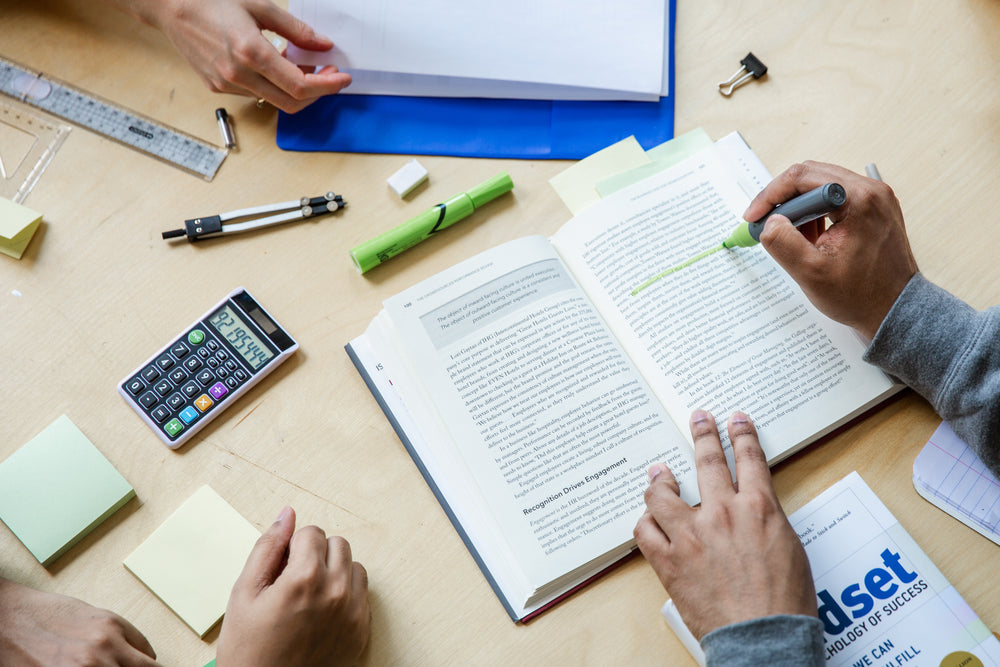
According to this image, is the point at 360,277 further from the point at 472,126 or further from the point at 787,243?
the point at 787,243

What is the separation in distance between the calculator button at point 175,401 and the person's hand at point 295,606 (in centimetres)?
16

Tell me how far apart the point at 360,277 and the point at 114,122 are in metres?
0.35

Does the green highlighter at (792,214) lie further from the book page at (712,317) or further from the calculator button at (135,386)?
the calculator button at (135,386)

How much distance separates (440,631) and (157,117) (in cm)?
65

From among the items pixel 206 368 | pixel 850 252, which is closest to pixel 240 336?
pixel 206 368

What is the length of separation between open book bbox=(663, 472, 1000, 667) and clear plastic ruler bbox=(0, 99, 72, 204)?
0.81 m

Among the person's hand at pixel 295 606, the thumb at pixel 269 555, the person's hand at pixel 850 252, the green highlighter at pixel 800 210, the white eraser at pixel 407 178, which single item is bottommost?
the person's hand at pixel 850 252

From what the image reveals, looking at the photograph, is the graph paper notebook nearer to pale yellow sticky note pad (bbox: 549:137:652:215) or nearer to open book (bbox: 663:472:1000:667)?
open book (bbox: 663:472:1000:667)

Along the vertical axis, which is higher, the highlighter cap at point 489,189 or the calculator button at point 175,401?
the calculator button at point 175,401

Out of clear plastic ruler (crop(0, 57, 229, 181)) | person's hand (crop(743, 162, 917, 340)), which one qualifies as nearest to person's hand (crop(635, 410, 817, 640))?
person's hand (crop(743, 162, 917, 340))

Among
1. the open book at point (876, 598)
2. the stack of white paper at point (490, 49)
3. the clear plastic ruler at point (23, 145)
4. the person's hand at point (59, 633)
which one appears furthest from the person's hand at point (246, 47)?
the open book at point (876, 598)

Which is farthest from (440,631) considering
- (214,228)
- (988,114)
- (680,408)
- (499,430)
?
(988,114)

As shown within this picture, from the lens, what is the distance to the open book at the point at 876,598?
63 centimetres

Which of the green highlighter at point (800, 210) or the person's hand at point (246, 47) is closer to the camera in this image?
the green highlighter at point (800, 210)
